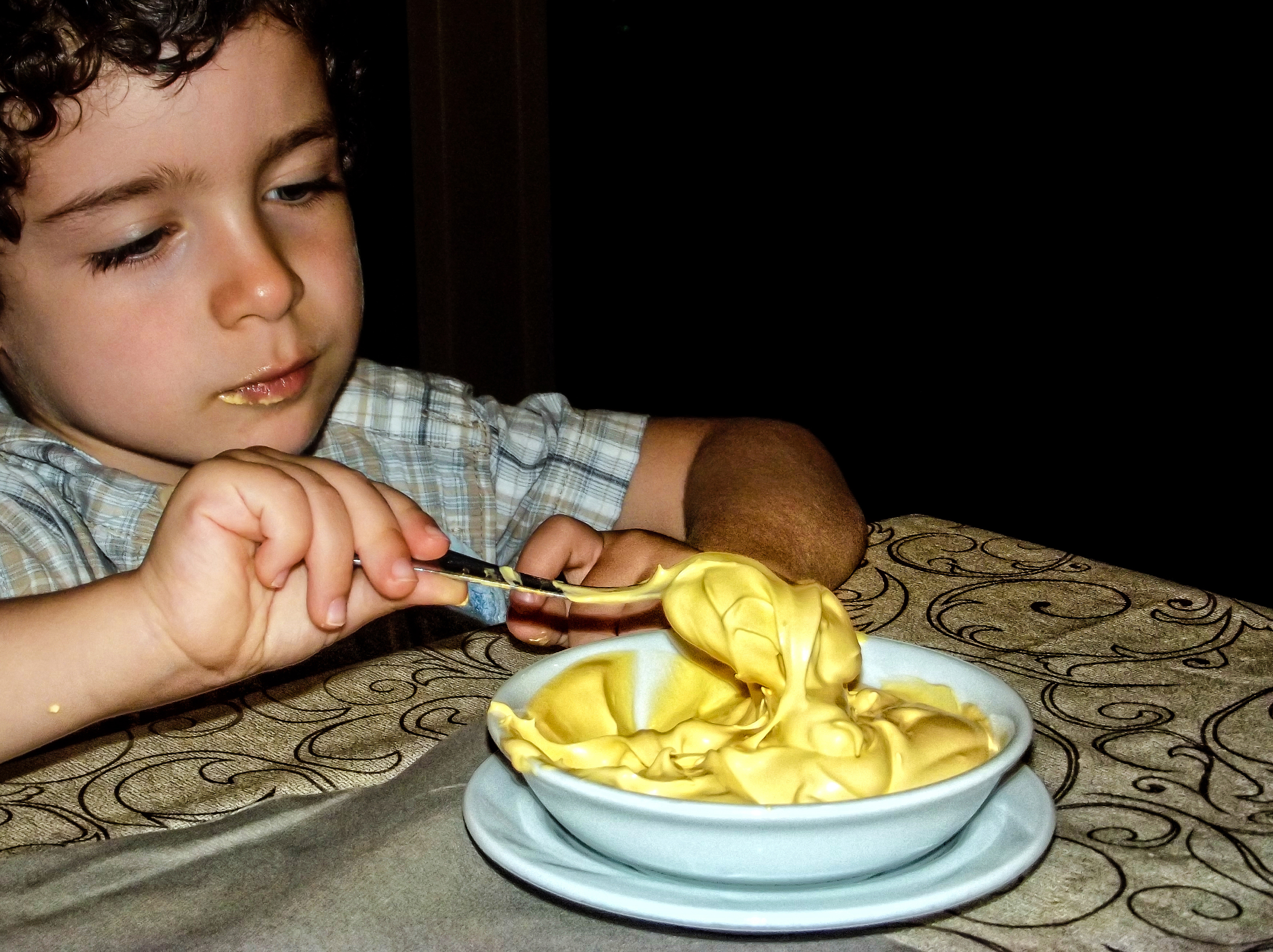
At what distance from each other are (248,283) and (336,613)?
0.35m

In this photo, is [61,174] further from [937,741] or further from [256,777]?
[937,741]

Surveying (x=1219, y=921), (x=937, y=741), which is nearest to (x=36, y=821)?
(x=937, y=741)

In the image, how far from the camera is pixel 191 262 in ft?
3.11

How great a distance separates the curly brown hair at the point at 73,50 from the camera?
92cm

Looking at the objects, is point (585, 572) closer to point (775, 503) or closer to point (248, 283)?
point (775, 503)

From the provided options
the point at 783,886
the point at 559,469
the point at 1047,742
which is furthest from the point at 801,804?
the point at 559,469

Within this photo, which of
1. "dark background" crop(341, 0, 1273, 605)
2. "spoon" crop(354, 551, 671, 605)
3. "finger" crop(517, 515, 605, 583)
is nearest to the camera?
"spoon" crop(354, 551, 671, 605)

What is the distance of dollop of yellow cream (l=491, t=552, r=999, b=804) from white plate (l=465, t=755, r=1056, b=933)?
26mm

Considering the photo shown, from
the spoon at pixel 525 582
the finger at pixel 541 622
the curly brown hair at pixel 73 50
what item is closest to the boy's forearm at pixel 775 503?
the finger at pixel 541 622

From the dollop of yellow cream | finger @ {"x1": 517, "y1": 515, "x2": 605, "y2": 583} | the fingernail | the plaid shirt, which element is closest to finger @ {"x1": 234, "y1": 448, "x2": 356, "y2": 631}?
the fingernail

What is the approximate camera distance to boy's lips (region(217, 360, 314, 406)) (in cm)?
102

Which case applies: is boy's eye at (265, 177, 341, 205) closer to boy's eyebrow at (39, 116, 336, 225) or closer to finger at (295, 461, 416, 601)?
boy's eyebrow at (39, 116, 336, 225)

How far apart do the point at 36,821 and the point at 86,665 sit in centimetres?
9

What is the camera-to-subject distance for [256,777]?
2.26 ft
